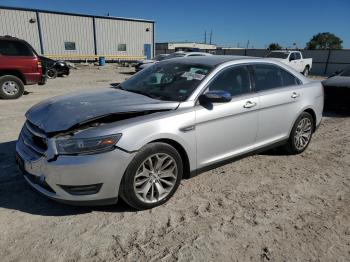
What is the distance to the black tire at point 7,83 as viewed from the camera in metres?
10.1

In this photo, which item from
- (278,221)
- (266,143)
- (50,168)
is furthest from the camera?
(266,143)

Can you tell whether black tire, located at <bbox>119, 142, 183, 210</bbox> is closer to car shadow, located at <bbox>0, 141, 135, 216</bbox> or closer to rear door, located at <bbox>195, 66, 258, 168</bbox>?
car shadow, located at <bbox>0, 141, 135, 216</bbox>

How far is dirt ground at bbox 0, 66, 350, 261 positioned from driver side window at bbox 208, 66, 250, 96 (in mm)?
1200

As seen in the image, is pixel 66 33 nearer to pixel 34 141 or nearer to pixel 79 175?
pixel 34 141

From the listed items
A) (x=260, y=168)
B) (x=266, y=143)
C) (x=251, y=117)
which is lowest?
(x=260, y=168)

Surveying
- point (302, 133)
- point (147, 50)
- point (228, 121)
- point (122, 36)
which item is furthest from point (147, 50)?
point (228, 121)

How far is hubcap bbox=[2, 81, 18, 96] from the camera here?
10.2 m

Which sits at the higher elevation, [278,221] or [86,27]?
[86,27]

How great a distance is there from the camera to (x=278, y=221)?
3.39 meters

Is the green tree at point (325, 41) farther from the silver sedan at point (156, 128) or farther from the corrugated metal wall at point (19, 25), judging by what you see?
the silver sedan at point (156, 128)

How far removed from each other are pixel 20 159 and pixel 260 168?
3.27m

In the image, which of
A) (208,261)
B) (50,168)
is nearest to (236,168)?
(208,261)

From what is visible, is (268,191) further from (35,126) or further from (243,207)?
(35,126)

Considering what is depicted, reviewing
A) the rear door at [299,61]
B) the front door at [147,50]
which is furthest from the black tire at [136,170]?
the front door at [147,50]
